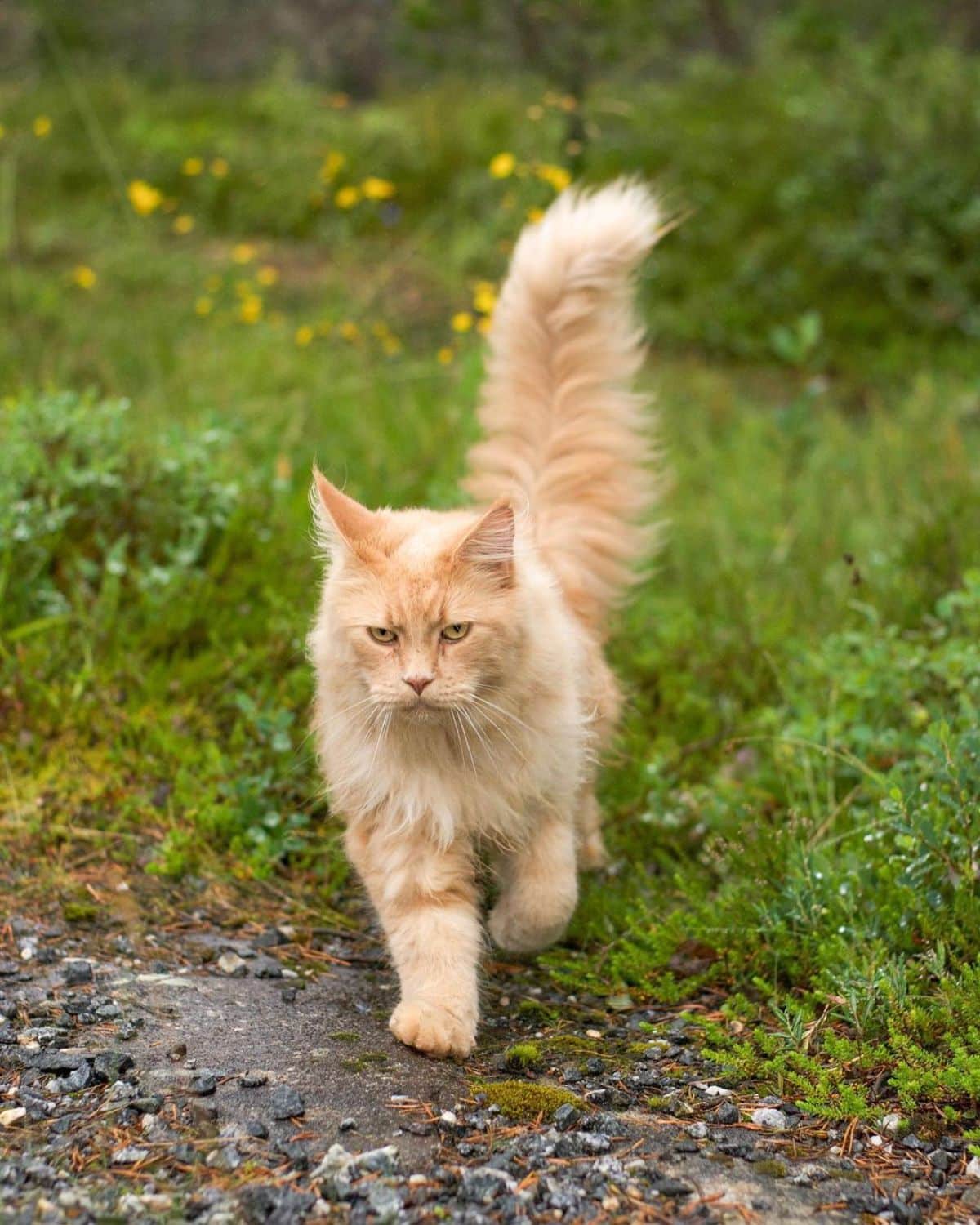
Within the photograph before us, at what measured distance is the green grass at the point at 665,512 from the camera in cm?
357

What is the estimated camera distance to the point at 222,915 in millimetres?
3893

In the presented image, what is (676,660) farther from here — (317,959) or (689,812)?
(317,959)

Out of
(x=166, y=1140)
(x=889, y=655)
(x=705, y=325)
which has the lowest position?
(x=166, y=1140)

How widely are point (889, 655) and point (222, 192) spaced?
720cm

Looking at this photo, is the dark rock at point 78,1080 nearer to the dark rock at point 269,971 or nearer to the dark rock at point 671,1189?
the dark rock at point 269,971

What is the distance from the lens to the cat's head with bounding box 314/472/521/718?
10.7 feet

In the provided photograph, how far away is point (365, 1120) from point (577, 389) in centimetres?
254

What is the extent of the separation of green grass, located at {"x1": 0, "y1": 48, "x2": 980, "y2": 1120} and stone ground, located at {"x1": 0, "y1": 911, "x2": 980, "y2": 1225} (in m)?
0.19

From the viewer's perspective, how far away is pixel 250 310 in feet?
23.4

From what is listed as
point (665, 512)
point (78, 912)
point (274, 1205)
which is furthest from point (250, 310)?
point (274, 1205)

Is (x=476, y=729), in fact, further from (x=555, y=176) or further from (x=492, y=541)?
(x=555, y=176)

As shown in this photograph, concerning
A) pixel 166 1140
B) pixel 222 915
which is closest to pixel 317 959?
pixel 222 915

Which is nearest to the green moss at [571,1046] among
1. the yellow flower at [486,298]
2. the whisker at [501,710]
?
the whisker at [501,710]

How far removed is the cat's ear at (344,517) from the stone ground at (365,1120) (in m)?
1.16
